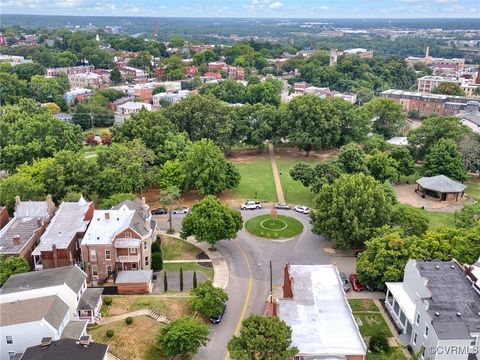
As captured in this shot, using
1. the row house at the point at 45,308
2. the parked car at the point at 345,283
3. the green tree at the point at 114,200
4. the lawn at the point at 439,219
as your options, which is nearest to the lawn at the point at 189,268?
the row house at the point at 45,308

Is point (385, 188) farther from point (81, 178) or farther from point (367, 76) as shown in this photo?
point (367, 76)


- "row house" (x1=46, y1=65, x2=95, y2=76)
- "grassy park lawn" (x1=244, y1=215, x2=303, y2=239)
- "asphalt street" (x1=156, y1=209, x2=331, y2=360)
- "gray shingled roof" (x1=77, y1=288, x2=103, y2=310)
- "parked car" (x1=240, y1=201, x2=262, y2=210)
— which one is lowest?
"asphalt street" (x1=156, y1=209, x2=331, y2=360)

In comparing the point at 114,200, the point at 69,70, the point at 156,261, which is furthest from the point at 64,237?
the point at 69,70

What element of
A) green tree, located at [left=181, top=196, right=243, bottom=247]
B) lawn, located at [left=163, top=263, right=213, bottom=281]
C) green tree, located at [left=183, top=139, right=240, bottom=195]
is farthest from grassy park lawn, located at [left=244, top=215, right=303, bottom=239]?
lawn, located at [left=163, top=263, right=213, bottom=281]

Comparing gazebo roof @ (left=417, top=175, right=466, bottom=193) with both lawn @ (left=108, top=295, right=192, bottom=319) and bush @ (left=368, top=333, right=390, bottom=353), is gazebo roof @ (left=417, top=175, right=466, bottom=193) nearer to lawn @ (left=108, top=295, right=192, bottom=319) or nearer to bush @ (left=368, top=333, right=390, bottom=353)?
bush @ (left=368, top=333, right=390, bottom=353)

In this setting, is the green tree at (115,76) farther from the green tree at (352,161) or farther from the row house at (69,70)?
the green tree at (352,161)
